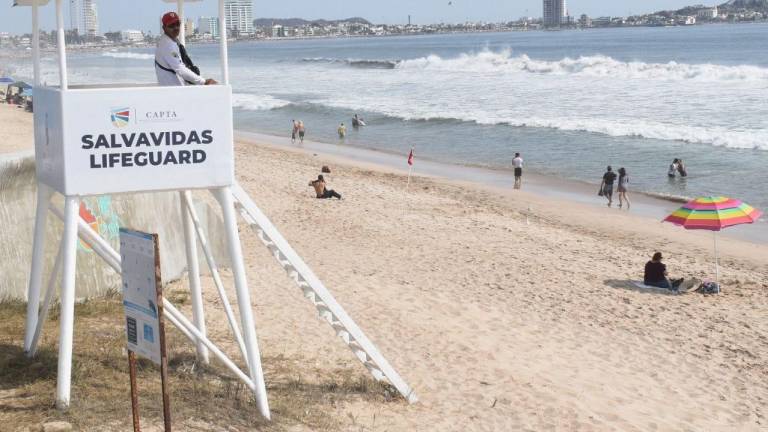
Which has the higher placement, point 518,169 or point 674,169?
point 518,169

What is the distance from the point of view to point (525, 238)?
18891 millimetres

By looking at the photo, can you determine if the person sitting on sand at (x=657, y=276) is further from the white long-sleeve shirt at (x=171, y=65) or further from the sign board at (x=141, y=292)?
the sign board at (x=141, y=292)

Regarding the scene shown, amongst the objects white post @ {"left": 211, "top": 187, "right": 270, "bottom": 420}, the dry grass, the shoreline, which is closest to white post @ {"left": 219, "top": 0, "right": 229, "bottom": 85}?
white post @ {"left": 211, "top": 187, "right": 270, "bottom": 420}

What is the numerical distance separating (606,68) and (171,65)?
72.7m

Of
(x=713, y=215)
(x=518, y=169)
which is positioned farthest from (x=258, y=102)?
(x=713, y=215)

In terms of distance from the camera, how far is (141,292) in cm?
617

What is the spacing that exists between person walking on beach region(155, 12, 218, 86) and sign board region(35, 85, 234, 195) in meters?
0.28

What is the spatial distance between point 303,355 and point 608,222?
13.1 m

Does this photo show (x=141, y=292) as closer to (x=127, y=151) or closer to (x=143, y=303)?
(x=143, y=303)

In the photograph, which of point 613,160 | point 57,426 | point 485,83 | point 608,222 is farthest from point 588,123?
point 57,426

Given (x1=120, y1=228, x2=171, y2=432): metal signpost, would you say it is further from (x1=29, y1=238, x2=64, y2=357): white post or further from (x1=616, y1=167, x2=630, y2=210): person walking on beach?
(x1=616, y1=167, x2=630, y2=210): person walking on beach

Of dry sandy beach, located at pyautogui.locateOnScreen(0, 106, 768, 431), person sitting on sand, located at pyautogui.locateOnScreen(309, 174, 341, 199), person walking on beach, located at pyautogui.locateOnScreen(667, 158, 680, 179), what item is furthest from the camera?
person walking on beach, located at pyautogui.locateOnScreen(667, 158, 680, 179)

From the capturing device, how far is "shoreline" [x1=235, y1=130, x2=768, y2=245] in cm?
2322

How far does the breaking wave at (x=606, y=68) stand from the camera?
64500mm
